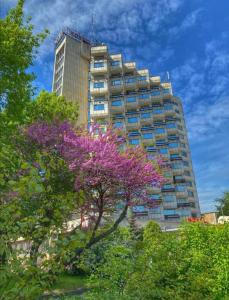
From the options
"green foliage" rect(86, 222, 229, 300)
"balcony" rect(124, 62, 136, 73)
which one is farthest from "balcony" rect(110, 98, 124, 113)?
"green foliage" rect(86, 222, 229, 300)

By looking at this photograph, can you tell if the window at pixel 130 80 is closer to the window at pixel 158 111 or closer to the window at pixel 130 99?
the window at pixel 130 99

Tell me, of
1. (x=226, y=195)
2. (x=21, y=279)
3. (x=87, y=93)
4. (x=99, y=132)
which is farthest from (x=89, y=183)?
(x=226, y=195)

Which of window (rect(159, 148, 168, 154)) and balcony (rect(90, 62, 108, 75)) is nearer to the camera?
window (rect(159, 148, 168, 154))

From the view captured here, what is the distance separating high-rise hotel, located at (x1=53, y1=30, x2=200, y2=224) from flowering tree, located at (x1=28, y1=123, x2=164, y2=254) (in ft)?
158

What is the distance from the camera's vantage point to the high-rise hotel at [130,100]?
203ft

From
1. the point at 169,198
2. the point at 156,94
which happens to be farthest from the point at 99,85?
the point at 169,198

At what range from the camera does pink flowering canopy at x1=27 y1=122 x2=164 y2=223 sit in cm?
1190

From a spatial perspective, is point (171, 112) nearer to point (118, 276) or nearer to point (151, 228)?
point (151, 228)

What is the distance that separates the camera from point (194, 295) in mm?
8320

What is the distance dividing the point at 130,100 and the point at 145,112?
421 cm

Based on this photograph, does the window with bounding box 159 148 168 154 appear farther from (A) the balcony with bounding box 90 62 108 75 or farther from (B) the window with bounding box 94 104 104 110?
(A) the balcony with bounding box 90 62 108 75

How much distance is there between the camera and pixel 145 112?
66.0 meters

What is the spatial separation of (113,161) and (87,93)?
55866 millimetres

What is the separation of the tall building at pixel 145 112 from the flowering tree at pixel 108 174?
157ft
